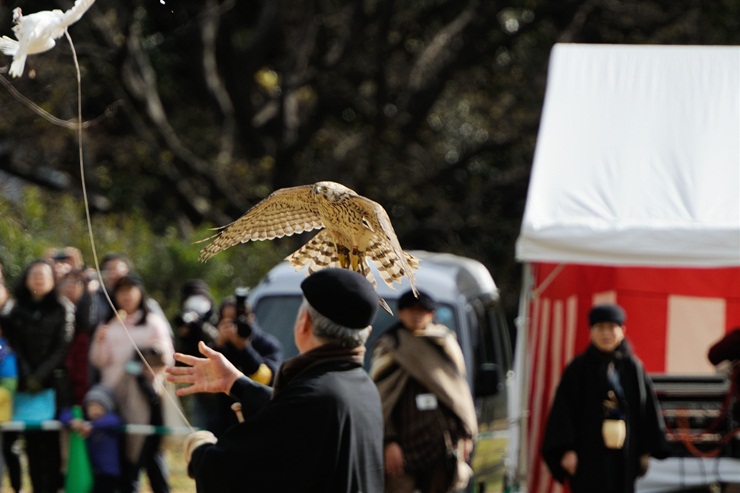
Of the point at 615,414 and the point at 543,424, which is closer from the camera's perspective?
the point at 615,414

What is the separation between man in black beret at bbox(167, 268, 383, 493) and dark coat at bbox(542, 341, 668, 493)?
454 centimetres

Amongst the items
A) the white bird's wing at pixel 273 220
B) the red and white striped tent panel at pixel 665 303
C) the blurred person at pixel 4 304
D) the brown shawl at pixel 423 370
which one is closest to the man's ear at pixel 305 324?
the white bird's wing at pixel 273 220

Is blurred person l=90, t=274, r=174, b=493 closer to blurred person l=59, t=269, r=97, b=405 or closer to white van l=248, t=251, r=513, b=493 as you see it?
blurred person l=59, t=269, r=97, b=405

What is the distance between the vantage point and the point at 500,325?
11.0 metres

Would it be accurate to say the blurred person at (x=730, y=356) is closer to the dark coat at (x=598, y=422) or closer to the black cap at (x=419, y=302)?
the dark coat at (x=598, y=422)

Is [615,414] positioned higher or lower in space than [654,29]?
lower

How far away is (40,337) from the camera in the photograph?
8836mm

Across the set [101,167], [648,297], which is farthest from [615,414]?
[101,167]

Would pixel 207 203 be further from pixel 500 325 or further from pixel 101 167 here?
pixel 500 325

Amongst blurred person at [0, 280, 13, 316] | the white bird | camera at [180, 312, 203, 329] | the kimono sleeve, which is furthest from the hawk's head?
blurred person at [0, 280, 13, 316]

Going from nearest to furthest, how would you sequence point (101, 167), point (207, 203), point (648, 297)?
point (648, 297) < point (207, 203) < point (101, 167)

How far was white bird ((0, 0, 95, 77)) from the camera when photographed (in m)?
3.35

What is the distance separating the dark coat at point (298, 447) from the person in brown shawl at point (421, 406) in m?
3.76

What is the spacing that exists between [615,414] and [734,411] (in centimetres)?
154
